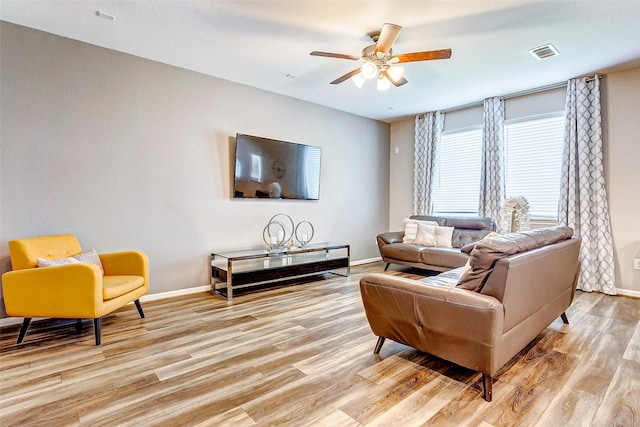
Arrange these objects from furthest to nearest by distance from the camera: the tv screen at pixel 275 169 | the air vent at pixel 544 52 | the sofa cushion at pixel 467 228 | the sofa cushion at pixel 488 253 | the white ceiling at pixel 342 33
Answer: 1. the sofa cushion at pixel 467 228
2. the tv screen at pixel 275 169
3. the air vent at pixel 544 52
4. the white ceiling at pixel 342 33
5. the sofa cushion at pixel 488 253

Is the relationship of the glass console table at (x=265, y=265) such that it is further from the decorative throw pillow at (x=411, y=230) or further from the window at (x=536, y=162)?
the window at (x=536, y=162)

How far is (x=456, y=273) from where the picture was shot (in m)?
2.91

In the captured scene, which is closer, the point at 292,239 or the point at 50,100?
the point at 50,100

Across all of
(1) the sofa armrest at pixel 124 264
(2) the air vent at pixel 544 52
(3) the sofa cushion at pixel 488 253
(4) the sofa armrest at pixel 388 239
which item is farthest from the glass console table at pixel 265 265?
(2) the air vent at pixel 544 52

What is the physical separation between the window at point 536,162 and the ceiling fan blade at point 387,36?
3176 millimetres

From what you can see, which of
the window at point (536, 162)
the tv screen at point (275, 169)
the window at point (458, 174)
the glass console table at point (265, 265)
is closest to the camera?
the glass console table at point (265, 265)

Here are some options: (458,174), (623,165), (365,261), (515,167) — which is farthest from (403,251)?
(623,165)

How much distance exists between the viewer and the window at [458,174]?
17.8 feet

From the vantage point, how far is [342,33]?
3.10 meters

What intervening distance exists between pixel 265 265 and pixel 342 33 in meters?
2.84

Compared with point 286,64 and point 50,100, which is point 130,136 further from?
point 286,64

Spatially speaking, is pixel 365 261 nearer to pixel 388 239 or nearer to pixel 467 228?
pixel 388 239

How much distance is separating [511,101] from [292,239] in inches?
158

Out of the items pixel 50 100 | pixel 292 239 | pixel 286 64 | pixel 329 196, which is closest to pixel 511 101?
pixel 329 196
